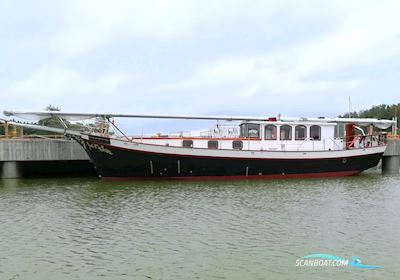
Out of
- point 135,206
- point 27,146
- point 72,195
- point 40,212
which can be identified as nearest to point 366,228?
point 135,206

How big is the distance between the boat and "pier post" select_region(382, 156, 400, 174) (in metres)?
4.23

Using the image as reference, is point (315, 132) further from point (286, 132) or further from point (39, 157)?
point (39, 157)

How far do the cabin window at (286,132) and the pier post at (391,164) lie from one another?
34.3 ft

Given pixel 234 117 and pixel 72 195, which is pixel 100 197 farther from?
pixel 234 117

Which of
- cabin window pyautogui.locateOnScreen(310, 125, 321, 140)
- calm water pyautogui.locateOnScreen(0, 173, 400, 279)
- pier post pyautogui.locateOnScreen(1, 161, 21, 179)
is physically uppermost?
cabin window pyautogui.locateOnScreen(310, 125, 321, 140)

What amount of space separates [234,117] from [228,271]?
17536 millimetres

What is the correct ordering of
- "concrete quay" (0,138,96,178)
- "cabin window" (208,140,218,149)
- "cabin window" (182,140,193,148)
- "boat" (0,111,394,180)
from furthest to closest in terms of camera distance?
"concrete quay" (0,138,96,178) → "cabin window" (208,140,218,149) → "cabin window" (182,140,193,148) → "boat" (0,111,394,180)

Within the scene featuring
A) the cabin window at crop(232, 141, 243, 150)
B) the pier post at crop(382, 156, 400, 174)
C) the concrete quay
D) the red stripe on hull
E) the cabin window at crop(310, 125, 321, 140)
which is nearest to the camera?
the red stripe on hull

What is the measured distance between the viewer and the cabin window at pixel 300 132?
26.0m

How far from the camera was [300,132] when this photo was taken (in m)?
26.2

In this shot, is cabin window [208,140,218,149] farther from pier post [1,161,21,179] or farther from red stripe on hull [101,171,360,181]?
pier post [1,161,21,179]

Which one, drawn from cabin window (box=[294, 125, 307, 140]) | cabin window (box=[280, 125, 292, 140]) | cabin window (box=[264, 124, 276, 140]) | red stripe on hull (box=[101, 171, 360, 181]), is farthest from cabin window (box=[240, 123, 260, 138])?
red stripe on hull (box=[101, 171, 360, 181])

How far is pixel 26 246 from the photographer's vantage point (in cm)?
1030

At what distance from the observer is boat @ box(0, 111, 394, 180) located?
22.8 m
